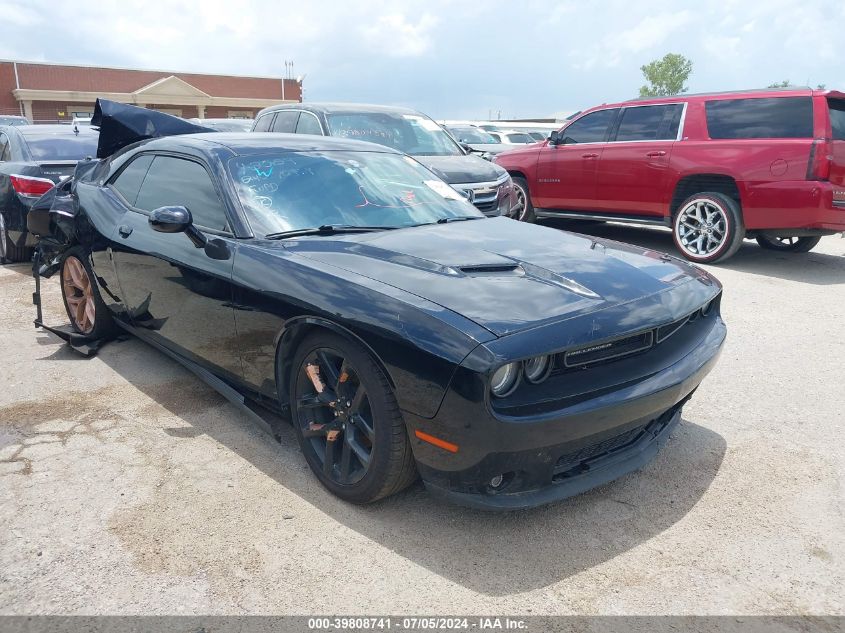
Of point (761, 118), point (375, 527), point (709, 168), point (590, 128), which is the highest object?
point (761, 118)

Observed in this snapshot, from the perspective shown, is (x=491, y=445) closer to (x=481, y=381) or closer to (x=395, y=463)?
(x=481, y=381)

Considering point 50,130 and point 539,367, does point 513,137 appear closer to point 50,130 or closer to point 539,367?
point 50,130

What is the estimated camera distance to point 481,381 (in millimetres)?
2211

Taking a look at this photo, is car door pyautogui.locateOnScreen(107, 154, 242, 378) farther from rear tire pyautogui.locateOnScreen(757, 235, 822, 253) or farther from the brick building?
the brick building

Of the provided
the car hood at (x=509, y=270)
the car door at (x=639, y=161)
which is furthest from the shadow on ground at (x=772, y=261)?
the car hood at (x=509, y=270)

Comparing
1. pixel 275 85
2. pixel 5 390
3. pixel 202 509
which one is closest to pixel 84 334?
pixel 5 390

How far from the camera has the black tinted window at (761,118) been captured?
22.6ft

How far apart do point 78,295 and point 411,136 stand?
453cm

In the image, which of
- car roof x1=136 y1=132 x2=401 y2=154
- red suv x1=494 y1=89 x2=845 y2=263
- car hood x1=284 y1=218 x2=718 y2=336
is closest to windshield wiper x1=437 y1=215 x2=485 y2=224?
car hood x1=284 y1=218 x2=718 y2=336

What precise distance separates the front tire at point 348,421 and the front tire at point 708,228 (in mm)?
6021

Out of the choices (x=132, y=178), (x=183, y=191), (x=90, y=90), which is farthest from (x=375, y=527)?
(x=90, y=90)

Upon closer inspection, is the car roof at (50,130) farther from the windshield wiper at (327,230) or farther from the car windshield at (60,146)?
the windshield wiper at (327,230)

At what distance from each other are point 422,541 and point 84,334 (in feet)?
11.3

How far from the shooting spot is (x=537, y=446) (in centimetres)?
232
